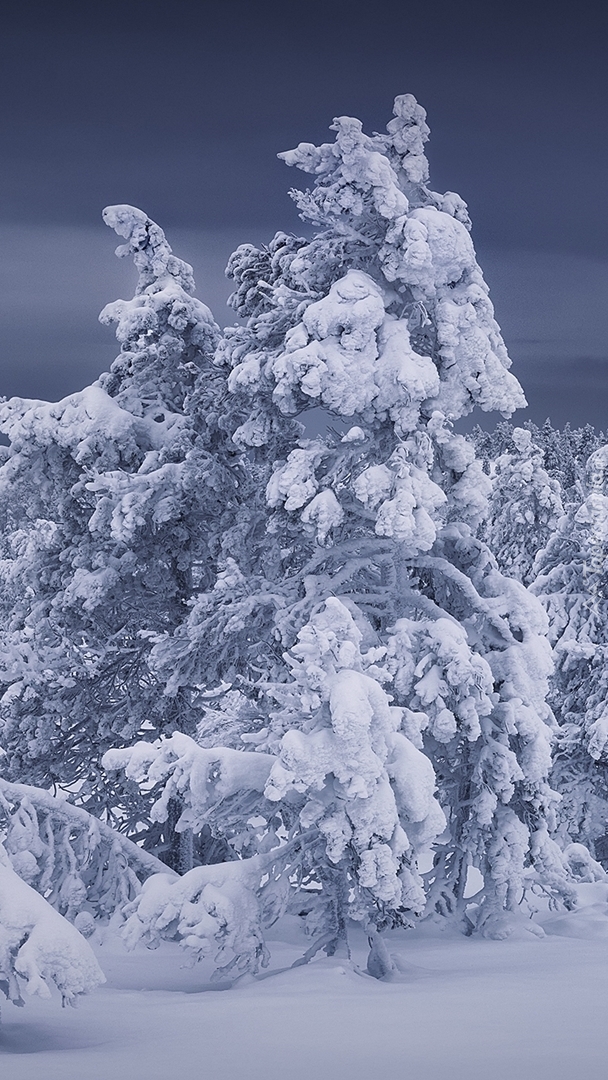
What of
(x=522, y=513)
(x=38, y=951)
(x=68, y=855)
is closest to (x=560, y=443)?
(x=522, y=513)

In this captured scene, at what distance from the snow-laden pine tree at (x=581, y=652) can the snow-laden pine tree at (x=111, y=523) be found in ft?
26.2

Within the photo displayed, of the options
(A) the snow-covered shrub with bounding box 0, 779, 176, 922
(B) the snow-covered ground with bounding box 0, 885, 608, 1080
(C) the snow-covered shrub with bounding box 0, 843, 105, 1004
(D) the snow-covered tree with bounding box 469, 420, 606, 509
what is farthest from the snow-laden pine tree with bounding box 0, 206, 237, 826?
(D) the snow-covered tree with bounding box 469, 420, 606, 509

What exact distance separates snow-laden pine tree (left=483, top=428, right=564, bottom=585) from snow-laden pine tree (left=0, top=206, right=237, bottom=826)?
1276cm

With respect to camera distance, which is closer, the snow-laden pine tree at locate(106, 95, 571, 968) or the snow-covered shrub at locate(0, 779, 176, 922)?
the snow-laden pine tree at locate(106, 95, 571, 968)

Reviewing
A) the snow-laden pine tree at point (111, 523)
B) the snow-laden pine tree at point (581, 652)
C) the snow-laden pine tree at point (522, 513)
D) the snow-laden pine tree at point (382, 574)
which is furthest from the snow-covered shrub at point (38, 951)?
the snow-laden pine tree at point (522, 513)

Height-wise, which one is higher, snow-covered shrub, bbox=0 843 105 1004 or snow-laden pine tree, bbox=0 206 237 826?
snow-laden pine tree, bbox=0 206 237 826

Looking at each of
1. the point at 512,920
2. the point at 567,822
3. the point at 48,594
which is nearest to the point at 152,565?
the point at 48,594

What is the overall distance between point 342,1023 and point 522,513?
19.8 metres

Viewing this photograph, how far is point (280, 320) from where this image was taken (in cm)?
1432

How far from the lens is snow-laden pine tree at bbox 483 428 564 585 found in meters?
28.4

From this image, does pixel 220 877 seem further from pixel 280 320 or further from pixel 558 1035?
pixel 280 320

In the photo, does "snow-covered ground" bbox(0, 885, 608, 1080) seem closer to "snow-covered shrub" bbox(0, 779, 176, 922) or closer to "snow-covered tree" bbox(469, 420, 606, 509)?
"snow-covered shrub" bbox(0, 779, 176, 922)

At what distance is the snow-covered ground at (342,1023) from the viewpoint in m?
8.91

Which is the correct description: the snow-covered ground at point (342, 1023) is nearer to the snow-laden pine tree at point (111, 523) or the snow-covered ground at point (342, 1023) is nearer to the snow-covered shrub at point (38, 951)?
the snow-covered shrub at point (38, 951)
